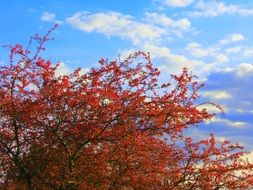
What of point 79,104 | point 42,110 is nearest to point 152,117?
point 79,104

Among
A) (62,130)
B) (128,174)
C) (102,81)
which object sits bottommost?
(128,174)

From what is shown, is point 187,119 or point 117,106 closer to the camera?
point 117,106

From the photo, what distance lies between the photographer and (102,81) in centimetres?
1980

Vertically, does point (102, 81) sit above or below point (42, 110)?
above

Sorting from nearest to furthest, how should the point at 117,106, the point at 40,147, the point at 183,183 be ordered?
1. the point at 117,106
2. the point at 40,147
3. the point at 183,183

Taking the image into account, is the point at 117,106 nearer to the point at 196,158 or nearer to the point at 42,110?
the point at 42,110

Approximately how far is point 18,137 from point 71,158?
2.34m

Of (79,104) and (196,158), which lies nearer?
(79,104)

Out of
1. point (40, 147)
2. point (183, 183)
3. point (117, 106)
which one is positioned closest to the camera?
point (117, 106)

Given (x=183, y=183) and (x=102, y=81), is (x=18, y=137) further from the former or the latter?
(x=183, y=183)

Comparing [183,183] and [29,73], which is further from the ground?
[29,73]

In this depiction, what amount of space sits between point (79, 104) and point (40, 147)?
2502mm

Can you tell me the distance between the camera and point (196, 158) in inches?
886

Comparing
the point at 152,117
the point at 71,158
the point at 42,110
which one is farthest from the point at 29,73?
the point at 152,117
